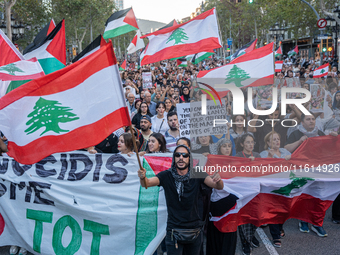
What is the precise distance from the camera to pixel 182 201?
13.2ft

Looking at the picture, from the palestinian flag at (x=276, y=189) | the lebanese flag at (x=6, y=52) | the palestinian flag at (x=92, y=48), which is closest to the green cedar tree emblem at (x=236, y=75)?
the palestinian flag at (x=276, y=189)

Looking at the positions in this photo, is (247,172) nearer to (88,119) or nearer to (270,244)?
(270,244)

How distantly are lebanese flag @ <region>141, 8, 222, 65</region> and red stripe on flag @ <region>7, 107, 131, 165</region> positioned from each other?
17.8 feet

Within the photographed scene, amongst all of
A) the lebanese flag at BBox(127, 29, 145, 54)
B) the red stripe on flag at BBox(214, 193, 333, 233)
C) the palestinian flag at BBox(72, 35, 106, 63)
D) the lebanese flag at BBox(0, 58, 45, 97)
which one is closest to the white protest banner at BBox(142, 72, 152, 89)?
the lebanese flag at BBox(127, 29, 145, 54)

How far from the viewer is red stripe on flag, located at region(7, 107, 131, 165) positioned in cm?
384

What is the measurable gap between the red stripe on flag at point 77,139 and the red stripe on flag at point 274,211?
1808 mm

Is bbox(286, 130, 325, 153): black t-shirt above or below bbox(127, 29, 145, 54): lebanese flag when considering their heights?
below

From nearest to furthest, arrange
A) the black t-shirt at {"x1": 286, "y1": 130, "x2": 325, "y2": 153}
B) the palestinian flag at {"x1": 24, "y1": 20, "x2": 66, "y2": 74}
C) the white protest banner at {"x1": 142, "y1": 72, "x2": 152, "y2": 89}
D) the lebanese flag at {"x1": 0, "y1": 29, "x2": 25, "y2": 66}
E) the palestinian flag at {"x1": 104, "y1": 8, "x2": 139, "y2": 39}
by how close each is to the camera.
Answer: the black t-shirt at {"x1": 286, "y1": 130, "x2": 325, "y2": 153}, the lebanese flag at {"x1": 0, "y1": 29, "x2": 25, "y2": 66}, the palestinian flag at {"x1": 24, "y1": 20, "x2": 66, "y2": 74}, the palestinian flag at {"x1": 104, "y1": 8, "x2": 139, "y2": 39}, the white protest banner at {"x1": 142, "y1": 72, "x2": 152, "y2": 89}

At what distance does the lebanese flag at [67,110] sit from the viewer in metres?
3.86

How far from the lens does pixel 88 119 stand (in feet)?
12.7

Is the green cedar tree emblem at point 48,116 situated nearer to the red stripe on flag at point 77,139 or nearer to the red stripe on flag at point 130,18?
the red stripe on flag at point 77,139

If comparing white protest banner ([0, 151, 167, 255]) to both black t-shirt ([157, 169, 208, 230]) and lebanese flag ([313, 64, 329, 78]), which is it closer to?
black t-shirt ([157, 169, 208, 230])

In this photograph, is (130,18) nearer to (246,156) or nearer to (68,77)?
(246,156)

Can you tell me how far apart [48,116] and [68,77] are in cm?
44
